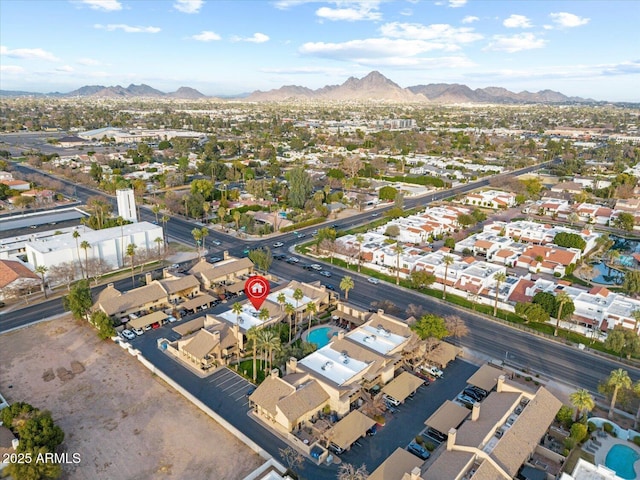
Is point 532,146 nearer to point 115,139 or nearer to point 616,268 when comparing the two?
point 616,268

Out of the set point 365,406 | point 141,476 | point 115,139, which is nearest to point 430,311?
point 365,406

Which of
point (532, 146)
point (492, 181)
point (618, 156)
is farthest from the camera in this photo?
point (532, 146)

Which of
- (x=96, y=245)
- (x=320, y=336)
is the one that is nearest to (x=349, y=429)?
(x=320, y=336)

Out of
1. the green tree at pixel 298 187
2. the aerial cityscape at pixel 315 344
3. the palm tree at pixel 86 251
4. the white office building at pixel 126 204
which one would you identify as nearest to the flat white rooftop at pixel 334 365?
the aerial cityscape at pixel 315 344

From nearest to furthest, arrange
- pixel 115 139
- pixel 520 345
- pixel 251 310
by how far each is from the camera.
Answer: pixel 520 345 < pixel 251 310 < pixel 115 139

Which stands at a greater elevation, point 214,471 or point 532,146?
point 532,146

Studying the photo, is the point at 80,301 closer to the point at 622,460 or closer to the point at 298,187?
the point at 622,460

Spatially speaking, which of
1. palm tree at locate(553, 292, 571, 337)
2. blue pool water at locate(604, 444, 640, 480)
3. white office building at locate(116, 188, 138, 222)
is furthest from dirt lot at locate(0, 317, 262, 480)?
palm tree at locate(553, 292, 571, 337)

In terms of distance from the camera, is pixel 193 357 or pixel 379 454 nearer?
pixel 379 454
